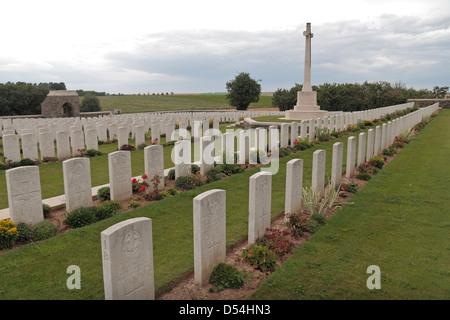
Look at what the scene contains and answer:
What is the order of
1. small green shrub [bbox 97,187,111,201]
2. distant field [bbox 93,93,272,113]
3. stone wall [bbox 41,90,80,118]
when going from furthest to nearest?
distant field [bbox 93,93,272,113] < stone wall [bbox 41,90,80,118] < small green shrub [bbox 97,187,111,201]

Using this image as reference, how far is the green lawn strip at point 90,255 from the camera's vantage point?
443 centimetres

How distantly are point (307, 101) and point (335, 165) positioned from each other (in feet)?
63.3

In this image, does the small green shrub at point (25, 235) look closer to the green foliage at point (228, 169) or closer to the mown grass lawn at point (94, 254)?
the mown grass lawn at point (94, 254)

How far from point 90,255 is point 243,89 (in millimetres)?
40407

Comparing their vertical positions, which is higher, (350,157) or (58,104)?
(58,104)

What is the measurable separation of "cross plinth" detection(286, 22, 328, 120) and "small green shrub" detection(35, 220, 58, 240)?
21.9m

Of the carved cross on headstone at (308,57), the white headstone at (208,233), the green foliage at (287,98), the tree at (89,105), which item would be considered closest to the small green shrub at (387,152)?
the white headstone at (208,233)

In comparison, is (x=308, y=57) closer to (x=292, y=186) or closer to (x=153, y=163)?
(x=153, y=163)

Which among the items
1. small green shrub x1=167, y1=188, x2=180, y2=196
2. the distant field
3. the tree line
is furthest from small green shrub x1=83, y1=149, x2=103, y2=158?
the distant field

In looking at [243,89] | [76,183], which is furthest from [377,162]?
[243,89]

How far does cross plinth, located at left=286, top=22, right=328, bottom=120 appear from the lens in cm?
2577

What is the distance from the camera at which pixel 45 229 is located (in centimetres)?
617

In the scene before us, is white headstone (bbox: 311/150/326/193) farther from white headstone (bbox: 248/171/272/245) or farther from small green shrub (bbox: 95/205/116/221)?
small green shrub (bbox: 95/205/116/221)
